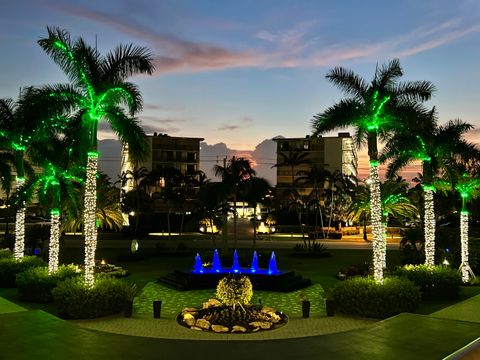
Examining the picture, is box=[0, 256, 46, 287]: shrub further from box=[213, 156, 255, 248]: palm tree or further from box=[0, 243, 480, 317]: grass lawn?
box=[213, 156, 255, 248]: palm tree

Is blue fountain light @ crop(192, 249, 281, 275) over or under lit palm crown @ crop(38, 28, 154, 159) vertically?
under

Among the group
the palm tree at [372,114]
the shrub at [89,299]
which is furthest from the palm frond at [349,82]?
the shrub at [89,299]

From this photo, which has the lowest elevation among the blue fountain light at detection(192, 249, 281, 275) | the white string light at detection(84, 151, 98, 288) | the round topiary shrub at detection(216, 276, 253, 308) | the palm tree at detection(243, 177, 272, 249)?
the blue fountain light at detection(192, 249, 281, 275)

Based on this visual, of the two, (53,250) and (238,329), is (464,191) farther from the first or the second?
(53,250)

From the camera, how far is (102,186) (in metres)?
32.8

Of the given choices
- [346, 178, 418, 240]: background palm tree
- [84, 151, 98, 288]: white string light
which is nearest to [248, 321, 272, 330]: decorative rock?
[84, 151, 98, 288]: white string light

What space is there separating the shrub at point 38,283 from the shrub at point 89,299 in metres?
2.16

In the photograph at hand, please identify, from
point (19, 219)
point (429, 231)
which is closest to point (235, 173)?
point (19, 219)

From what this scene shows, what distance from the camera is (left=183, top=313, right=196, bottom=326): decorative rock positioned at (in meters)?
14.1

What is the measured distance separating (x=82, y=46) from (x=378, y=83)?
10287mm

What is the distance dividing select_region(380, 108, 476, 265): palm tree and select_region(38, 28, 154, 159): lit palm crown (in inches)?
392

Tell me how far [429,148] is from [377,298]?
7.35 meters

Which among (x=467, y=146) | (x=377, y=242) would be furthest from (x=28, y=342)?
(x=467, y=146)

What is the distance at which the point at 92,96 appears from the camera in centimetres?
1548
